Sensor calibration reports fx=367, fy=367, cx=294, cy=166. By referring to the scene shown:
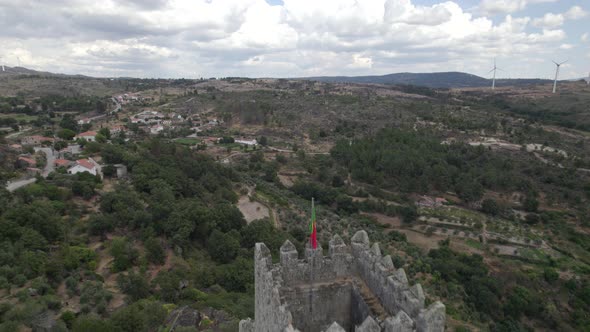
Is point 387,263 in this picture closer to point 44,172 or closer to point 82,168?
point 82,168

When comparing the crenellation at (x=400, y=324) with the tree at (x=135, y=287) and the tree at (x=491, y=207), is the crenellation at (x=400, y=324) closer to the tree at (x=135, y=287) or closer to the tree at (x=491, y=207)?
the tree at (x=135, y=287)

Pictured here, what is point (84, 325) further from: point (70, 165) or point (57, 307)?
point (70, 165)

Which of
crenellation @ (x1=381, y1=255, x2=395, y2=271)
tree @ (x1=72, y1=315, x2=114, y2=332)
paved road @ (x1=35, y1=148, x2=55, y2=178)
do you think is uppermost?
crenellation @ (x1=381, y1=255, x2=395, y2=271)

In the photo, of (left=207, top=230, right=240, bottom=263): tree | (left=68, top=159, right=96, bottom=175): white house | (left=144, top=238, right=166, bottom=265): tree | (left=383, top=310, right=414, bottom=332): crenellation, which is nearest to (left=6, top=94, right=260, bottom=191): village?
(left=68, top=159, right=96, bottom=175): white house

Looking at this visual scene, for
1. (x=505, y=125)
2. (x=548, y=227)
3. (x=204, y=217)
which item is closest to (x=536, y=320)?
(x=548, y=227)

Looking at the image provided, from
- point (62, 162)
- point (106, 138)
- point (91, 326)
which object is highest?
point (106, 138)

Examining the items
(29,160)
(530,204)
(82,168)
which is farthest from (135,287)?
(530,204)

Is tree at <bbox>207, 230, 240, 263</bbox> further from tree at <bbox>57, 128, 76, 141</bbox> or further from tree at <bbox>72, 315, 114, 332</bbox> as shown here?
tree at <bbox>57, 128, 76, 141</bbox>

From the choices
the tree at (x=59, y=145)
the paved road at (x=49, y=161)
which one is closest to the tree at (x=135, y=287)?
the paved road at (x=49, y=161)

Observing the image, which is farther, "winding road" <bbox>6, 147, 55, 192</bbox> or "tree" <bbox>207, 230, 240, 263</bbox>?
"winding road" <bbox>6, 147, 55, 192</bbox>
